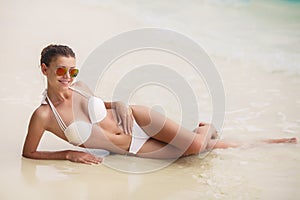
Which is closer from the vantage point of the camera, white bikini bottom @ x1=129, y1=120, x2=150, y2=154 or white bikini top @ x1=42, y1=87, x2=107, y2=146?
white bikini top @ x1=42, y1=87, x2=107, y2=146

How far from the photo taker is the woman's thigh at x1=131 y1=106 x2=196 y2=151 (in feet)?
9.20

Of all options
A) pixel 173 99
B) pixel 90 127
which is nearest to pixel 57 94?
pixel 90 127

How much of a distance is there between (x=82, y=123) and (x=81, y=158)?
183mm

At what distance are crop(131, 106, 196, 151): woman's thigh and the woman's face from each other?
1.44ft

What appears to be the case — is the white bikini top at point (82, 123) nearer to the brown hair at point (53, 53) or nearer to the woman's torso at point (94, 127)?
the woman's torso at point (94, 127)

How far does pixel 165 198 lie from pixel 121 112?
0.60m

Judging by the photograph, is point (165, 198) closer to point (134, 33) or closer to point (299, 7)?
point (134, 33)

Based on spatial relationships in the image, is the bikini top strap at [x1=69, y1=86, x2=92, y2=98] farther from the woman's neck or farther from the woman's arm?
the woman's arm

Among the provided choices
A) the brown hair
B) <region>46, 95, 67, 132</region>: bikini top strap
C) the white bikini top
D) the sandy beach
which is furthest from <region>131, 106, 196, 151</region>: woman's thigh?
the brown hair

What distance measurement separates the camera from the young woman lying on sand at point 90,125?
2.70 m

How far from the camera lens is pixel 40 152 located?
9.20ft

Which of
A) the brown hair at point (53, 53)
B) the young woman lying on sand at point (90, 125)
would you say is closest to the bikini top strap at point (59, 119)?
the young woman lying on sand at point (90, 125)

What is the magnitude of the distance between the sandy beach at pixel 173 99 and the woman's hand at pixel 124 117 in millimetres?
176

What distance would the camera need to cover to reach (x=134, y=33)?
5566 mm
